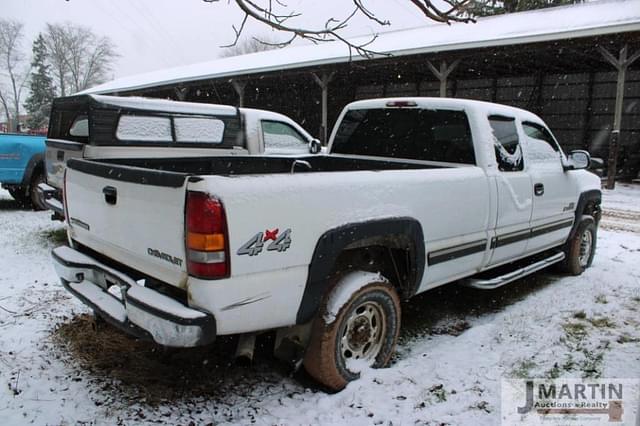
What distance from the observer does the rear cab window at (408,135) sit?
13.3 ft

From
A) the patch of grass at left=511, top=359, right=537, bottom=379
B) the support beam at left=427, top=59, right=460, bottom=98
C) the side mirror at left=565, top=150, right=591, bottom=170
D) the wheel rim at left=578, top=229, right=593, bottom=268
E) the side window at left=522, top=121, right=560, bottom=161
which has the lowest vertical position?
the patch of grass at left=511, top=359, right=537, bottom=379

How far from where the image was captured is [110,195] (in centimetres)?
282

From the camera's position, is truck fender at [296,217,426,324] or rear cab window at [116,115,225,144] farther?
rear cab window at [116,115,225,144]

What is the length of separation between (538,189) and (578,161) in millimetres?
816

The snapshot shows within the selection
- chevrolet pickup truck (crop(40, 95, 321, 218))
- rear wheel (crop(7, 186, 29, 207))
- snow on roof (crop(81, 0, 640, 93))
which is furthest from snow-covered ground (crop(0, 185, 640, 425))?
snow on roof (crop(81, 0, 640, 93))

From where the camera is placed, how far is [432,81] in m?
21.6

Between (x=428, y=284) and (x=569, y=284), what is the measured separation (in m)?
2.67

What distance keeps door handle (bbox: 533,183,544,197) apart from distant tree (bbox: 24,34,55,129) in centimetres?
6520

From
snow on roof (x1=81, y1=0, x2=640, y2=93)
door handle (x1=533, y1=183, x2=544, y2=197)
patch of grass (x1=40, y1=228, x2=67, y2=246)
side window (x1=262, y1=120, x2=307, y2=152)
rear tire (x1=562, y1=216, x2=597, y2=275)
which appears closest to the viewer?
door handle (x1=533, y1=183, x2=544, y2=197)

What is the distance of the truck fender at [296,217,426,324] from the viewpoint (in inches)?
104

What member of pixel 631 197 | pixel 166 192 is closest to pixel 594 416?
pixel 166 192

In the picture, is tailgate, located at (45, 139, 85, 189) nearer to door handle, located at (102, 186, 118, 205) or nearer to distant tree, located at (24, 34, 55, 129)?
door handle, located at (102, 186, 118, 205)

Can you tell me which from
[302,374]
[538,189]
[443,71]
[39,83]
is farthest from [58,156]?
[39,83]

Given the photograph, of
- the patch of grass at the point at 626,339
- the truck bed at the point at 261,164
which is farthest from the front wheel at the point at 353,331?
the patch of grass at the point at 626,339
